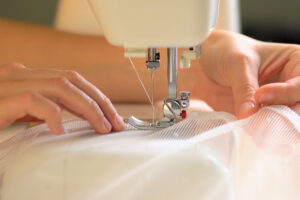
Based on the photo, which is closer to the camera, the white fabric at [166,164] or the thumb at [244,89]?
the white fabric at [166,164]

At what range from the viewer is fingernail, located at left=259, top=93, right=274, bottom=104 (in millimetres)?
671

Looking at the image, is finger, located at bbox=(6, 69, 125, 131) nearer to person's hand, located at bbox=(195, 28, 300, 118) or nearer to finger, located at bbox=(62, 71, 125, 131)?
finger, located at bbox=(62, 71, 125, 131)

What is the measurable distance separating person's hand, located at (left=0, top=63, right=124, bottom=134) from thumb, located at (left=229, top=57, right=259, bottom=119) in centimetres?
18

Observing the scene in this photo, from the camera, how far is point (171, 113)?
688mm

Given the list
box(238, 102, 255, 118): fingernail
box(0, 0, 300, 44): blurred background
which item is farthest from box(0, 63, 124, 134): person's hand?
box(0, 0, 300, 44): blurred background

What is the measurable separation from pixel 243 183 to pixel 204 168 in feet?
0.27

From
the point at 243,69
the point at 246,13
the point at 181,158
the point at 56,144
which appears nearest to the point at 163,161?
the point at 181,158

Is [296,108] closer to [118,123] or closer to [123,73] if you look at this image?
[118,123]

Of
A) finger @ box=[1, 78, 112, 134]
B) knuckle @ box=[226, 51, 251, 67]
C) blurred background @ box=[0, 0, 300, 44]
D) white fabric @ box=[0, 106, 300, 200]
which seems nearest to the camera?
white fabric @ box=[0, 106, 300, 200]

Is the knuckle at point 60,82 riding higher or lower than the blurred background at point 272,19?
higher

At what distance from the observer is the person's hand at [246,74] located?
0.68m

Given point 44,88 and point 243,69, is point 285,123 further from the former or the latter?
point 44,88

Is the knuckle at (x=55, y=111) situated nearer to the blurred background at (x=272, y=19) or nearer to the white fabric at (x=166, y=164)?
the white fabric at (x=166, y=164)

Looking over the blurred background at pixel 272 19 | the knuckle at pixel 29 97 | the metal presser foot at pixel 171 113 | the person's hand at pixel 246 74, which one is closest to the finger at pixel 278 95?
the person's hand at pixel 246 74
